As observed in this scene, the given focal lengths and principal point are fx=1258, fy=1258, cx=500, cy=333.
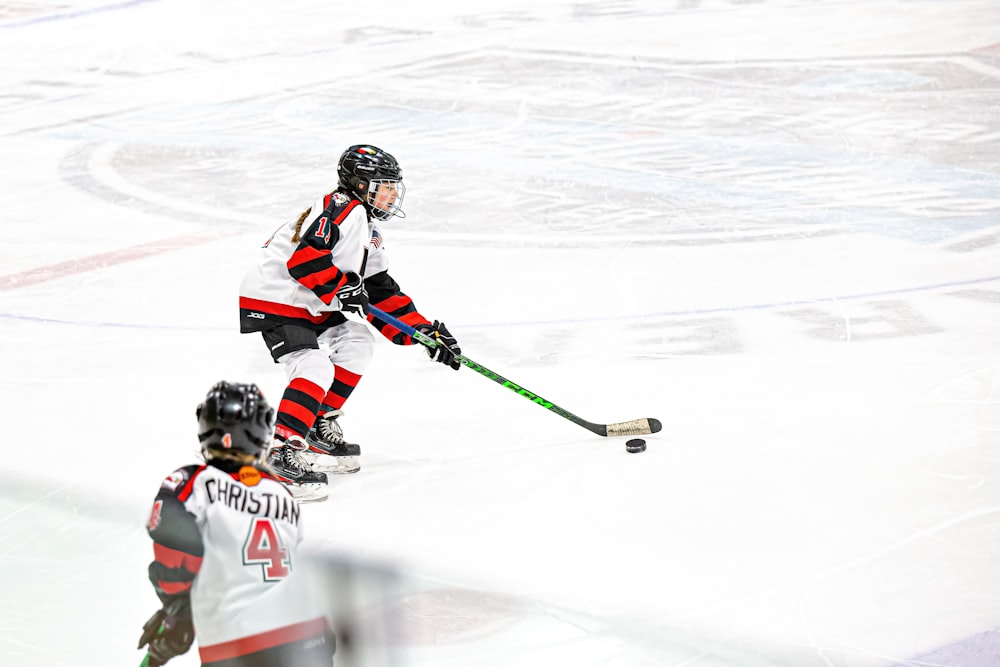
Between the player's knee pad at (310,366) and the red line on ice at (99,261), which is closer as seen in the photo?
the player's knee pad at (310,366)

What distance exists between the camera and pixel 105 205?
650cm

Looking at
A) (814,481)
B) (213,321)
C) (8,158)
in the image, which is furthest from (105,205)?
(814,481)

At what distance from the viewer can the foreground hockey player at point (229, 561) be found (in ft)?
6.02

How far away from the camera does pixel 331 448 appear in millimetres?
3654

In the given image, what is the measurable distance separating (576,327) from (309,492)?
1.69 meters

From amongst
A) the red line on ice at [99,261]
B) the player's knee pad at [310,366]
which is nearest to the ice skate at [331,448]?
the player's knee pad at [310,366]

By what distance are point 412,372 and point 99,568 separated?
1656 mm

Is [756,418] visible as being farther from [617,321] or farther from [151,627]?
[151,627]

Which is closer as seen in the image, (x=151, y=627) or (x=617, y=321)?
(x=151, y=627)

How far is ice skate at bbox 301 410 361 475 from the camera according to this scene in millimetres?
3604

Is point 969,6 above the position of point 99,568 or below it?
above

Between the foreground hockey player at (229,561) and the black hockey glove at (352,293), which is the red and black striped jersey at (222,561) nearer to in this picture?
the foreground hockey player at (229,561)

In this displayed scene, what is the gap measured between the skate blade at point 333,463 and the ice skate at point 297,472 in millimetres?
108

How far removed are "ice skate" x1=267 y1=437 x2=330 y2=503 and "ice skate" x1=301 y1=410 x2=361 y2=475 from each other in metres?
0.13
